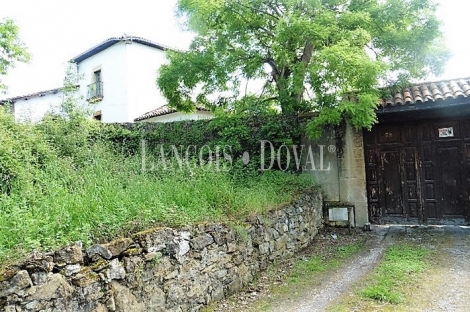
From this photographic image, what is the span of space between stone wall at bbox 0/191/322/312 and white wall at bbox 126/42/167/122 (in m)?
12.7

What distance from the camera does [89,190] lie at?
4.07 metres

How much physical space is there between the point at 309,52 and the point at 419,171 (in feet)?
12.3

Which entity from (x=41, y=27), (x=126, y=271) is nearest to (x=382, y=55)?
(x=126, y=271)

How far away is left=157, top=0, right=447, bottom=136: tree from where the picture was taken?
6.44 meters

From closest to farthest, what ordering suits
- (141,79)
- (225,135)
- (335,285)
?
1. (335,285)
2. (225,135)
3. (141,79)

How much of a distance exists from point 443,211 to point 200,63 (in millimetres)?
6560

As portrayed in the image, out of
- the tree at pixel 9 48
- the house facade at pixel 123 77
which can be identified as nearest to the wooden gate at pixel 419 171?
the tree at pixel 9 48

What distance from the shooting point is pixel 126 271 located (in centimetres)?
307

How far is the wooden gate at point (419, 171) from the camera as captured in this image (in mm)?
7129

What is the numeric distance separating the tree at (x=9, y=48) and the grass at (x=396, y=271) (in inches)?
425

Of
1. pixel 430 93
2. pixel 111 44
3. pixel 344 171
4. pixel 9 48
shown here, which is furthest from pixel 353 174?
pixel 111 44

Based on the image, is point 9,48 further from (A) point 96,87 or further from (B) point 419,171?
(B) point 419,171

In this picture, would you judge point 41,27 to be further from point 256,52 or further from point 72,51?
point 72,51

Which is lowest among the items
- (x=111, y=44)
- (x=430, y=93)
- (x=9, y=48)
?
(x=430, y=93)
